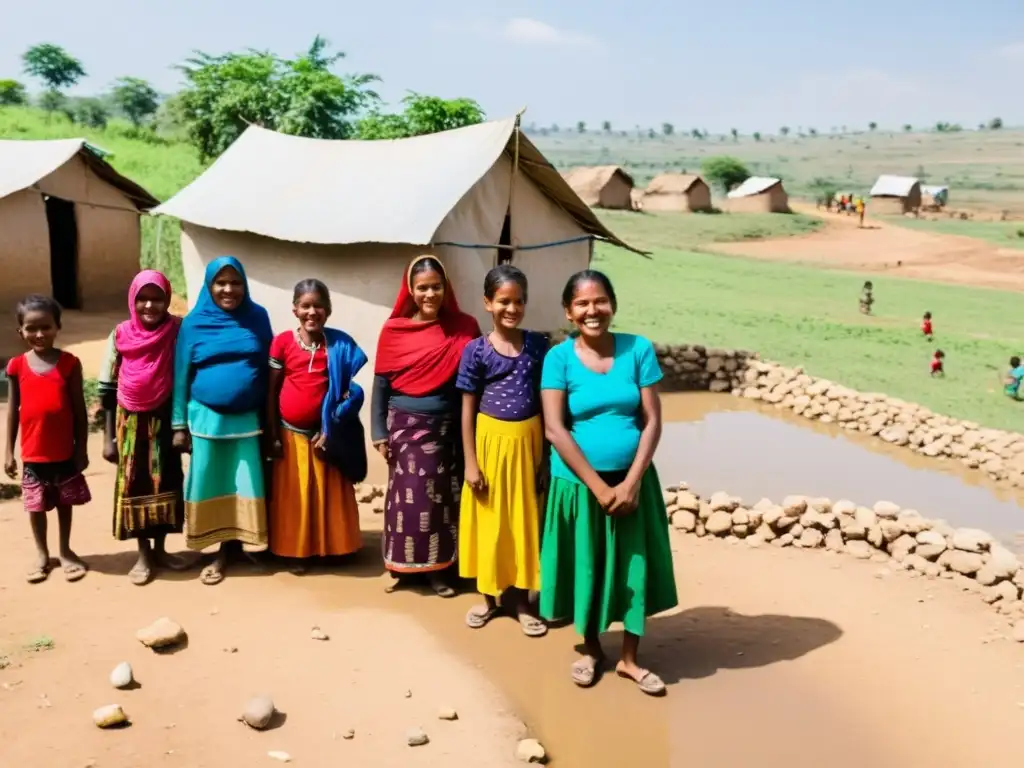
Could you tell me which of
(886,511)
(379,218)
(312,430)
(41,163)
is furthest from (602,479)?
(41,163)

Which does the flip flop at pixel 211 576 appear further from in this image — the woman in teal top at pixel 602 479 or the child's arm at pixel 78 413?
the woman in teal top at pixel 602 479

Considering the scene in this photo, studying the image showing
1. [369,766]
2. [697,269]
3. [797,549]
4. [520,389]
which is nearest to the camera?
[369,766]

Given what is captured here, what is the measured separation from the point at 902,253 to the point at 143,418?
25009 mm

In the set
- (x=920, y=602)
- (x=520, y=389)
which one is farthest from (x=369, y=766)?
(x=920, y=602)

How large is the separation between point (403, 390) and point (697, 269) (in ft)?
54.7

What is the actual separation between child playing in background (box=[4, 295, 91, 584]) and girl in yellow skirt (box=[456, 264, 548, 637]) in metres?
1.69

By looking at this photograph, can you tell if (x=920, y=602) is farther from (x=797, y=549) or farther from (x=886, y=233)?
(x=886, y=233)

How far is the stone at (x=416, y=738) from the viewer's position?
2.58 m

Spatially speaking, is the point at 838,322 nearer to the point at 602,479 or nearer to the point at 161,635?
the point at 602,479

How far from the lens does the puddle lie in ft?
21.4

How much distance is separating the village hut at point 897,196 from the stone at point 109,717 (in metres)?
39.1

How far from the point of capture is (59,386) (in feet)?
11.6

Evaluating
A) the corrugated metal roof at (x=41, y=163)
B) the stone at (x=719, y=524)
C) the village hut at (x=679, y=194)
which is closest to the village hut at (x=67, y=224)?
the corrugated metal roof at (x=41, y=163)

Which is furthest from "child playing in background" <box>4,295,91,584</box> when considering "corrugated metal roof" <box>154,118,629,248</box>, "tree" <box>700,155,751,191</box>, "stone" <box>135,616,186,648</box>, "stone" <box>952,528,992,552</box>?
"tree" <box>700,155,751,191</box>
